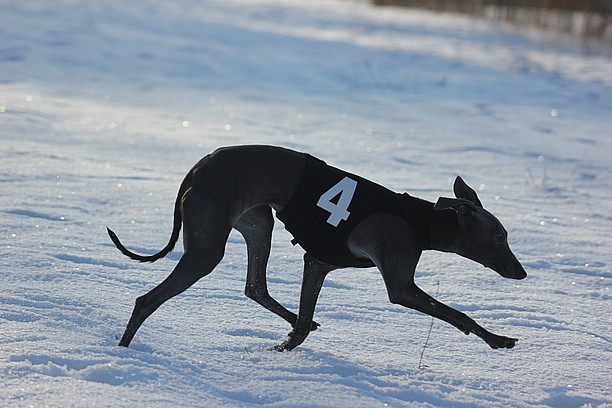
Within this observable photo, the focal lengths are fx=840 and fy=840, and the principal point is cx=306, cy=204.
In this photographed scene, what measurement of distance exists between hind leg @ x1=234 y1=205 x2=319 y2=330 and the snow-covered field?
5.8 inches

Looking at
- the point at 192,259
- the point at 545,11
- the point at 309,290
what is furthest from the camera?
the point at 545,11

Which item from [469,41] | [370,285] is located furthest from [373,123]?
[469,41]

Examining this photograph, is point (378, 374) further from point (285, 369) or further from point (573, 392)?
point (573, 392)

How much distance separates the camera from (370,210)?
401 centimetres

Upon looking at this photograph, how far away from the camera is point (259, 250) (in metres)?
4.42

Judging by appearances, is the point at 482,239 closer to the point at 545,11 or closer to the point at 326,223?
the point at 326,223

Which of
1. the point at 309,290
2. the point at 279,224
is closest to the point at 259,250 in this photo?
the point at 309,290

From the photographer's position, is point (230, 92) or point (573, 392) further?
point (230, 92)

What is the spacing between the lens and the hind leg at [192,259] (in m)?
3.89

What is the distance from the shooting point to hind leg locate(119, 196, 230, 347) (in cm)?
389

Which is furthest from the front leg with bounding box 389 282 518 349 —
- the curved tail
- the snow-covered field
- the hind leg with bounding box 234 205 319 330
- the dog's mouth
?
the curved tail

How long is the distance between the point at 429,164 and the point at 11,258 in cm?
520

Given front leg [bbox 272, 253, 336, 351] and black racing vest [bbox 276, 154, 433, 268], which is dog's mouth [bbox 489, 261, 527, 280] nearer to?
black racing vest [bbox 276, 154, 433, 268]

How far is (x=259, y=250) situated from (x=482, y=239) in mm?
1152
